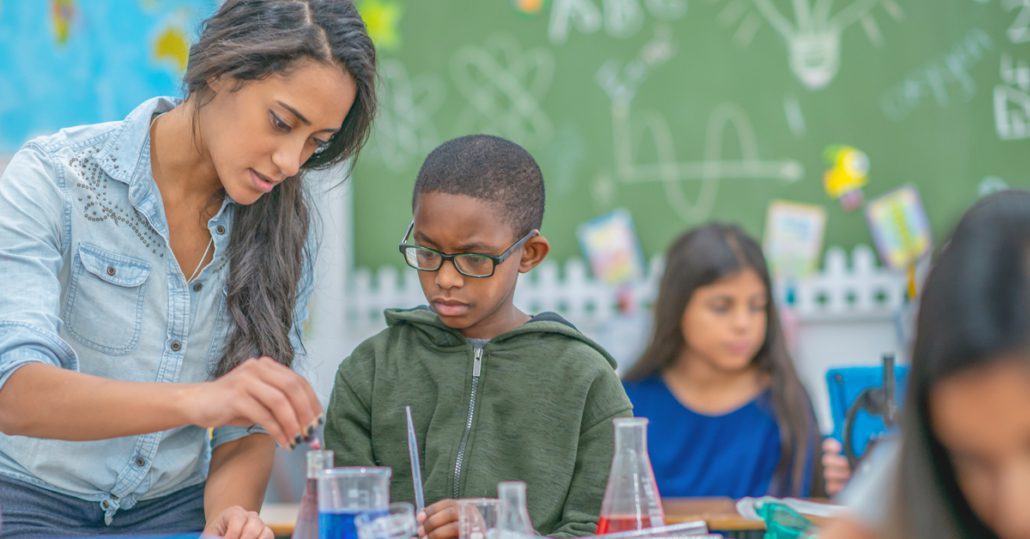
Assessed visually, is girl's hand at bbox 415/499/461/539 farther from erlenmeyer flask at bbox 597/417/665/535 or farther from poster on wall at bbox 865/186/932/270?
poster on wall at bbox 865/186/932/270

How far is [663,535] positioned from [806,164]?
2887mm

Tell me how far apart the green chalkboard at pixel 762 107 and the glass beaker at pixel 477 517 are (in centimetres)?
270

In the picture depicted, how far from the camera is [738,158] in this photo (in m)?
3.75

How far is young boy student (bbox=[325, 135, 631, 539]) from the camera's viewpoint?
1590mm

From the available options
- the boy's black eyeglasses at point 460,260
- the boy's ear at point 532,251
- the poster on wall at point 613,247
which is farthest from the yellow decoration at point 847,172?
the boy's black eyeglasses at point 460,260

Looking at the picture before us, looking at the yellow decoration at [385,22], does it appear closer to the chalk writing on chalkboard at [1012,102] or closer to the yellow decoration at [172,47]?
the yellow decoration at [172,47]

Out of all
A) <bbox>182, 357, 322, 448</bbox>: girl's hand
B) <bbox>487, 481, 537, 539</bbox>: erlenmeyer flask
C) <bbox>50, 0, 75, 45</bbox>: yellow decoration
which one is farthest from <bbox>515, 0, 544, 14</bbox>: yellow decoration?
<bbox>487, 481, 537, 539</bbox>: erlenmeyer flask

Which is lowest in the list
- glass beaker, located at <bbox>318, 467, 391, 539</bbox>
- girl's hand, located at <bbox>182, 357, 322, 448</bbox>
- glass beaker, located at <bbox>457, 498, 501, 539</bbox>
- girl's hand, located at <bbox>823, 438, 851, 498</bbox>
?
girl's hand, located at <bbox>823, 438, 851, 498</bbox>

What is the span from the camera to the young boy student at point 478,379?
1590mm

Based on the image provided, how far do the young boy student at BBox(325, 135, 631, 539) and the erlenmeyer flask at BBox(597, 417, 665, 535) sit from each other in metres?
0.39

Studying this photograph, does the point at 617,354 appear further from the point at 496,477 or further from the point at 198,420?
the point at 198,420

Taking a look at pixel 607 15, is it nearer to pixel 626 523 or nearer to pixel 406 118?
pixel 406 118

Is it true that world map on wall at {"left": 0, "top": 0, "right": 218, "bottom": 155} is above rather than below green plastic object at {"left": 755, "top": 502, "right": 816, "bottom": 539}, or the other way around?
above

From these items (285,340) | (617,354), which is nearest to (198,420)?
(285,340)
